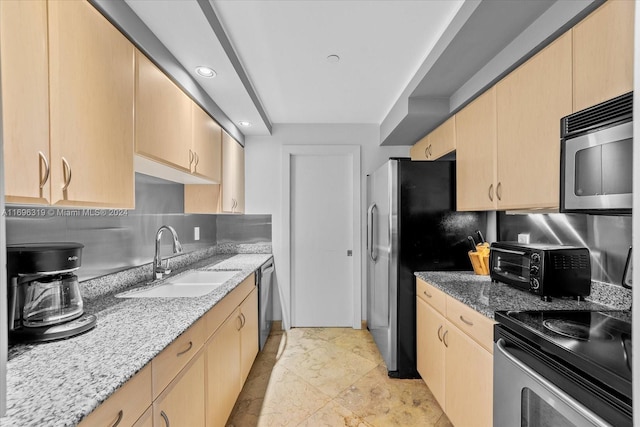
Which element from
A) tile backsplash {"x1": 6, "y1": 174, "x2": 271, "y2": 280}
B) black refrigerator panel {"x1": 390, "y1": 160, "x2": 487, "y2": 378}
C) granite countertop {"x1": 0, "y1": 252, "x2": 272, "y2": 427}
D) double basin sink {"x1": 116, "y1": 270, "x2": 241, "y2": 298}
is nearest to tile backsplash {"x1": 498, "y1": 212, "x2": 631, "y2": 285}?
black refrigerator panel {"x1": 390, "y1": 160, "x2": 487, "y2": 378}

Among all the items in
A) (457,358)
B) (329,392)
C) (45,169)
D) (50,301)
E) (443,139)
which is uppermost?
(443,139)

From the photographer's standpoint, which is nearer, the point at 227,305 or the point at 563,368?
the point at 563,368

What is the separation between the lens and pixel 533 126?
5.03 ft

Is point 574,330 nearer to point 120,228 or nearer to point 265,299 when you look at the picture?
point 120,228

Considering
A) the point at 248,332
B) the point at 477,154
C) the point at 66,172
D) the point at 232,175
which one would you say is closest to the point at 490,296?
the point at 477,154

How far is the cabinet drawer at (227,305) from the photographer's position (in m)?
1.56

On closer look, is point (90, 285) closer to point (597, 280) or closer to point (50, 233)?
point (50, 233)

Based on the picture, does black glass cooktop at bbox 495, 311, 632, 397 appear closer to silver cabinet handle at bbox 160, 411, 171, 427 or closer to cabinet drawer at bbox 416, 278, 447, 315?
cabinet drawer at bbox 416, 278, 447, 315

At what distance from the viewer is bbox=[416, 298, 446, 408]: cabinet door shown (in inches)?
75.9

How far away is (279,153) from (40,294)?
2.64m

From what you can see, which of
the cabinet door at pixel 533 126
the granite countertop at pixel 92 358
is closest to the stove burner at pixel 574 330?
the cabinet door at pixel 533 126

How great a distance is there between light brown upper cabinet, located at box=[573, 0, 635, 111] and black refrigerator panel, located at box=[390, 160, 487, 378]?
3.74 feet

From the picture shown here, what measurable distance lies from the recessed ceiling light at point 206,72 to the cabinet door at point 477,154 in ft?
5.69

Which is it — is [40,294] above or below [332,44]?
below
